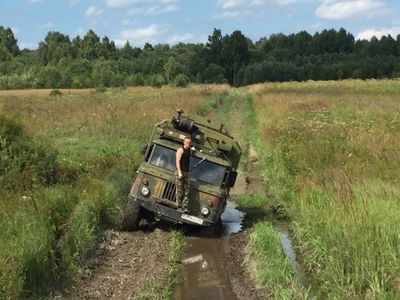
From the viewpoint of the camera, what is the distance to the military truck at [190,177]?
1134 centimetres

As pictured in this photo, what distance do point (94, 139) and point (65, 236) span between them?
14.1 metres

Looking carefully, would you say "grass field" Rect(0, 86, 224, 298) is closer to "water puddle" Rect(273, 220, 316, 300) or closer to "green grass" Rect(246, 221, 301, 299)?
"green grass" Rect(246, 221, 301, 299)

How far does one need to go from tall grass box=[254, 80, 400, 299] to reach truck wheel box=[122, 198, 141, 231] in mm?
3136

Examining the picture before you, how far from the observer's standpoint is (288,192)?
14.1 metres

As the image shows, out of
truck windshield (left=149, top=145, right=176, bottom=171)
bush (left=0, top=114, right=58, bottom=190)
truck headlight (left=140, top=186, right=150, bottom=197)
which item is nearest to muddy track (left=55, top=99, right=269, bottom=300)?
truck headlight (left=140, top=186, right=150, bottom=197)

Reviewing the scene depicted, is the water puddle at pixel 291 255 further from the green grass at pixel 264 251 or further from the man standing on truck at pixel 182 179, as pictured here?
the man standing on truck at pixel 182 179

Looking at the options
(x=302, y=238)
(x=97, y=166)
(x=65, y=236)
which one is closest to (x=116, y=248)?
(x=65, y=236)

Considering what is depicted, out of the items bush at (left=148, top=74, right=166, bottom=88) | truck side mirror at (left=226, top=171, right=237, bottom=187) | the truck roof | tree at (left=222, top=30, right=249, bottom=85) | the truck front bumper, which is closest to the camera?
the truck front bumper

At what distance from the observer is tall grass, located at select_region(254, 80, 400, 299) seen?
24.6 feet

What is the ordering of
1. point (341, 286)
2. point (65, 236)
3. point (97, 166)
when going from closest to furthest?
1. point (341, 286)
2. point (65, 236)
3. point (97, 166)

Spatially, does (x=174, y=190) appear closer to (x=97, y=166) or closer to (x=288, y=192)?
(x=288, y=192)

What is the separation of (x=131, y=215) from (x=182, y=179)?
1243 millimetres

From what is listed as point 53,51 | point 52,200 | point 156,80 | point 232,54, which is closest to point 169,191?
point 52,200

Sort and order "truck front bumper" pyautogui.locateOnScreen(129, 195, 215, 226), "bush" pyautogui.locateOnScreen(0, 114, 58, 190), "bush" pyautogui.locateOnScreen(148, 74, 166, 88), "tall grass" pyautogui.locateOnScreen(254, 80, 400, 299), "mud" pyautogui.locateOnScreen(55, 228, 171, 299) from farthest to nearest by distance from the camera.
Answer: "bush" pyautogui.locateOnScreen(148, 74, 166, 88), "bush" pyautogui.locateOnScreen(0, 114, 58, 190), "truck front bumper" pyautogui.locateOnScreen(129, 195, 215, 226), "mud" pyautogui.locateOnScreen(55, 228, 171, 299), "tall grass" pyautogui.locateOnScreen(254, 80, 400, 299)
